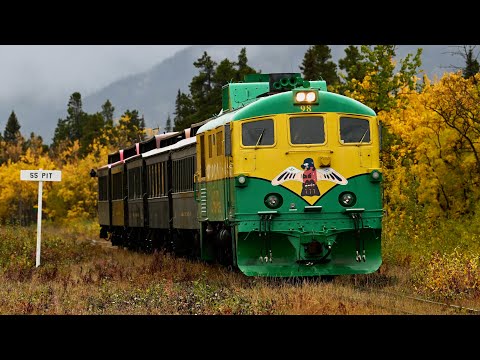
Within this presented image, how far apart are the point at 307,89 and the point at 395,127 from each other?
9.83 meters

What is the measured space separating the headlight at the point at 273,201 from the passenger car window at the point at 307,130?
3.22ft

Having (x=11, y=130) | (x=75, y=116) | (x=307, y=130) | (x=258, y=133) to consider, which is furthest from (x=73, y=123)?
(x=307, y=130)

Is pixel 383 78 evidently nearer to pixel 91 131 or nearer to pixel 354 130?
pixel 354 130

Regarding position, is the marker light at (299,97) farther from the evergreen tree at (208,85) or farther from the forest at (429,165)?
the evergreen tree at (208,85)

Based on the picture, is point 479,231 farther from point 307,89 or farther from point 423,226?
point 307,89

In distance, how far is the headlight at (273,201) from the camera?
16047 millimetres

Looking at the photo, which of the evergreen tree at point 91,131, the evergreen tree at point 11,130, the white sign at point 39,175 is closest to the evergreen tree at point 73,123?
the evergreen tree at point 11,130

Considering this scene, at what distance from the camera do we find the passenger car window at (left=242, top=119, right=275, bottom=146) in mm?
16281

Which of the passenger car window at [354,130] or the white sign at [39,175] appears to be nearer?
the passenger car window at [354,130]

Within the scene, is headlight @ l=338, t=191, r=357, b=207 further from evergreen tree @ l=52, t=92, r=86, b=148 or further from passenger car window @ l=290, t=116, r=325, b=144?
evergreen tree @ l=52, t=92, r=86, b=148

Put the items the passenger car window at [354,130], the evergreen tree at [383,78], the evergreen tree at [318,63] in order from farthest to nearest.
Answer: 1. the evergreen tree at [318,63]
2. the evergreen tree at [383,78]
3. the passenger car window at [354,130]

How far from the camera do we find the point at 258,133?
16.3 metres

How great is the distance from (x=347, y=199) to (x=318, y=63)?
54.3 metres

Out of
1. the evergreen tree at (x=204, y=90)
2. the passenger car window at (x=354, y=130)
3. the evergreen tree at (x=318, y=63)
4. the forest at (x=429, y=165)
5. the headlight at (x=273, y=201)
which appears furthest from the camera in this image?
the evergreen tree at (x=318, y=63)
